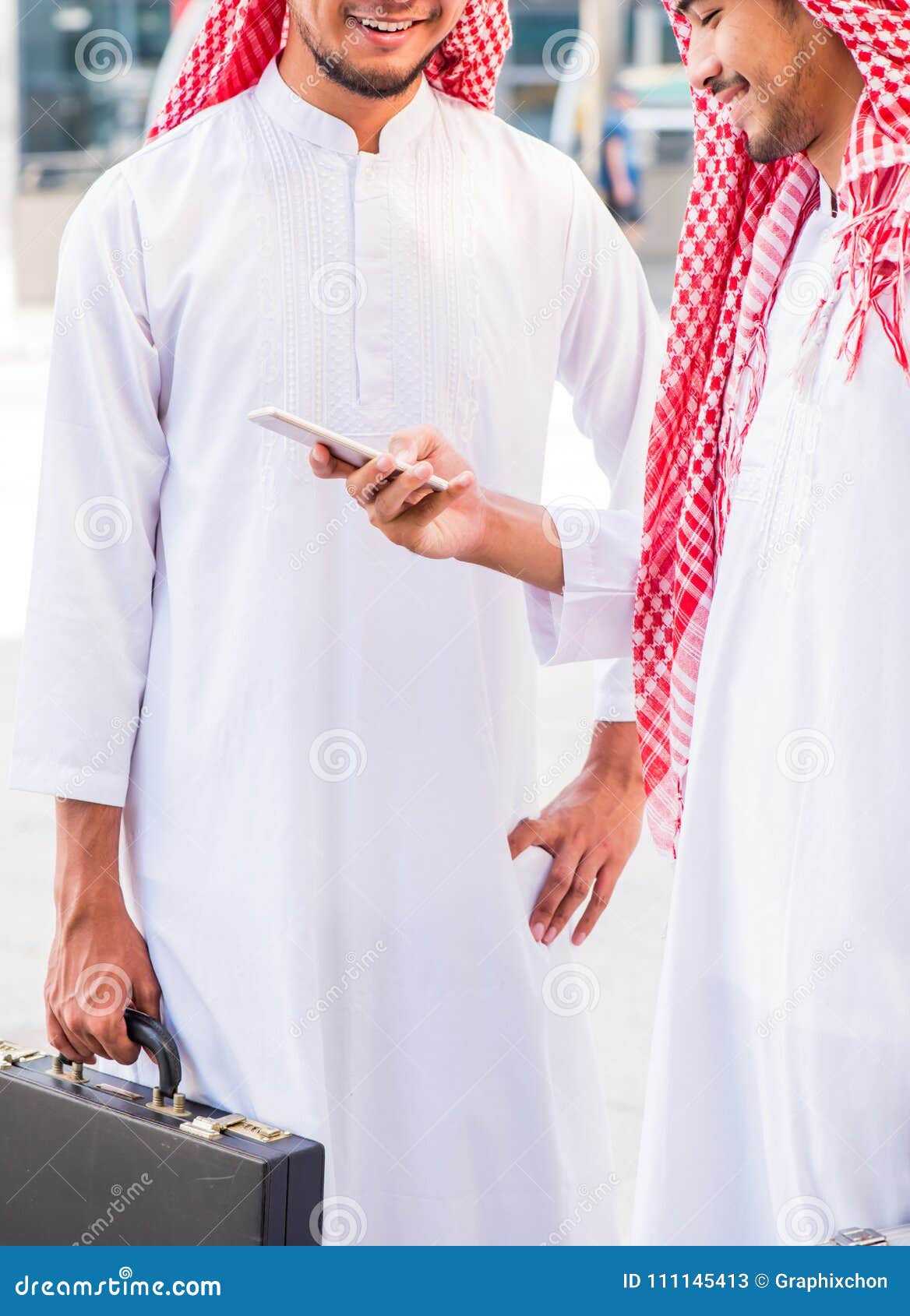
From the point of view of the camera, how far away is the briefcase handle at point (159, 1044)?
1.73m

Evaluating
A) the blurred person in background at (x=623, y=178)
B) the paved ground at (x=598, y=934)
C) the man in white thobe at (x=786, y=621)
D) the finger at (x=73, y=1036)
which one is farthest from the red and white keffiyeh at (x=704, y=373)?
the blurred person in background at (x=623, y=178)

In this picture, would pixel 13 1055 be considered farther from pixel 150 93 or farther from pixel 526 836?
pixel 150 93

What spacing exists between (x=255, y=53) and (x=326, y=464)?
2.23ft

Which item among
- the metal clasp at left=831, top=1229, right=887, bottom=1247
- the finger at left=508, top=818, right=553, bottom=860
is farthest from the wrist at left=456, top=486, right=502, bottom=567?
the metal clasp at left=831, top=1229, right=887, bottom=1247

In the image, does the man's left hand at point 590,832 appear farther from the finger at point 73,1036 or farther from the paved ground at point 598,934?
the paved ground at point 598,934

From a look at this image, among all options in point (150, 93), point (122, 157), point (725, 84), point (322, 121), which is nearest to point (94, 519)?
point (322, 121)

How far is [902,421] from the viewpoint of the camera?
62.9 inches

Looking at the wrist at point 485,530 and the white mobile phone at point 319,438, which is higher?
the white mobile phone at point 319,438

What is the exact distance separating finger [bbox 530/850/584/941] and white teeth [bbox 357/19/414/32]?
3.36 ft

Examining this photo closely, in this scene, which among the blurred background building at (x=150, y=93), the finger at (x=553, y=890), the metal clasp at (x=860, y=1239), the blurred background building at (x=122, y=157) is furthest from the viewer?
the blurred background building at (x=150, y=93)

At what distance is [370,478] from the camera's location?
1.71 meters

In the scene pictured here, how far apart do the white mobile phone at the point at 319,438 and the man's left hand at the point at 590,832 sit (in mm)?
603

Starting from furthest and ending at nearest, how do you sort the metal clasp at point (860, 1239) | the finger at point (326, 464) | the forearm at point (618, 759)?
the forearm at point (618, 759) → the finger at point (326, 464) → the metal clasp at point (860, 1239)

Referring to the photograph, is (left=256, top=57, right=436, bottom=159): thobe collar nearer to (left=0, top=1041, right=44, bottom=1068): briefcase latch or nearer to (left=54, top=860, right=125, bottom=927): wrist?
(left=54, top=860, right=125, bottom=927): wrist
